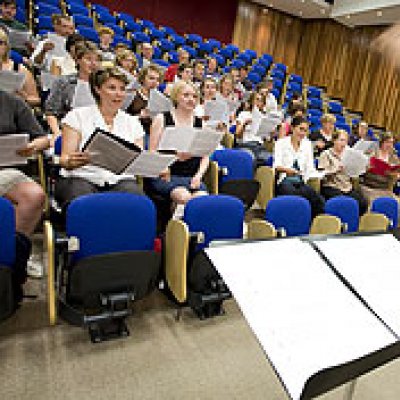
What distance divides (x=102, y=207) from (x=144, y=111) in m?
2.13

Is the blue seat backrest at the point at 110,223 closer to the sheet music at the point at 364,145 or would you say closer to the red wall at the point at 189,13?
the sheet music at the point at 364,145

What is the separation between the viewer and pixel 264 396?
1646 mm

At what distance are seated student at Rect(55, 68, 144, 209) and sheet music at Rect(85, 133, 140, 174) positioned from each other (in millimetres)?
91

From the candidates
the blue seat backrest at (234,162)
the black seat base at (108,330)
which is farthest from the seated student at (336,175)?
the black seat base at (108,330)

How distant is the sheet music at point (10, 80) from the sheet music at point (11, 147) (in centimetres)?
99

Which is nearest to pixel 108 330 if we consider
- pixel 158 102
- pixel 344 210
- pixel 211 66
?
pixel 344 210

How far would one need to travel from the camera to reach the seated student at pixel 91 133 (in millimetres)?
2051

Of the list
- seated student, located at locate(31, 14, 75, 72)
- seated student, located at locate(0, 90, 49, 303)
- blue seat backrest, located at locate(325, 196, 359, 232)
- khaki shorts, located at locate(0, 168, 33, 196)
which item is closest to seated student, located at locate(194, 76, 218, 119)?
seated student, located at locate(31, 14, 75, 72)

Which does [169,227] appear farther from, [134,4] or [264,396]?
[134,4]

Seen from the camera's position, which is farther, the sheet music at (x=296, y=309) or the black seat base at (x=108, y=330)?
the black seat base at (x=108, y=330)

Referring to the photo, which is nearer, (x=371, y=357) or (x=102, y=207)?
(x=371, y=357)

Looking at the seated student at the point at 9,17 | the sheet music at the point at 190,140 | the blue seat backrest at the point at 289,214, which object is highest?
the seated student at the point at 9,17

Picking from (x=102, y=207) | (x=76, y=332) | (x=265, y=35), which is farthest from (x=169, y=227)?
(x=265, y=35)

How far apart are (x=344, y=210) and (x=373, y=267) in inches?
68.6
